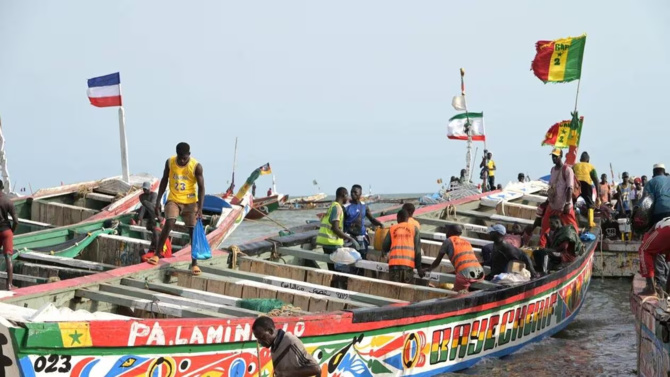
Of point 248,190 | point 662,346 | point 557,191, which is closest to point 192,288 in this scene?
point 662,346

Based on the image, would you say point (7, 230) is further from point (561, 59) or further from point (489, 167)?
point (489, 167)

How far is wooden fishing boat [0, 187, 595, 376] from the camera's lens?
7.31 meters

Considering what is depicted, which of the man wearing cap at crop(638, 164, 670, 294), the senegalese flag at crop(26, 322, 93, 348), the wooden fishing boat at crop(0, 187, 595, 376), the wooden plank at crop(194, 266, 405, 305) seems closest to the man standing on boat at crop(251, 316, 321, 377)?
the wooden fishing boat at crop(0, 187, 595, 376)

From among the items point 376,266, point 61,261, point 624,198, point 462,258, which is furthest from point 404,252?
point 624,198

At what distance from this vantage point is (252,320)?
27.3 ft

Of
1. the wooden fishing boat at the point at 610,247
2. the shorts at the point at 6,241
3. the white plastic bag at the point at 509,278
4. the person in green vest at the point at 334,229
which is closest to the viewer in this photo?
the shorts at the point at 6,241

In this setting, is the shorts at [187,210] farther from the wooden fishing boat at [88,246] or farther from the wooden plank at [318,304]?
the wooden plank at [318,304]

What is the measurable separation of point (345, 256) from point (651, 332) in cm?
474

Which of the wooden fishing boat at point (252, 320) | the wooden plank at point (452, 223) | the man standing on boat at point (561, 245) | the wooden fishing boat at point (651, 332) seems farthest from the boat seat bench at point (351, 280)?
the wooden plank at point (452, 223)

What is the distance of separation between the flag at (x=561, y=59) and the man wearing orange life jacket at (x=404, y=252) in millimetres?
9464

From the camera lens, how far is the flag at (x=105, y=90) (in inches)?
798

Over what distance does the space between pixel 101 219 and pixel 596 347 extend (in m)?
8.69

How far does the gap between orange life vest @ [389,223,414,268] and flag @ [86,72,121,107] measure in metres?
10.6

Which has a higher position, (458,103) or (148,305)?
(458,103)
